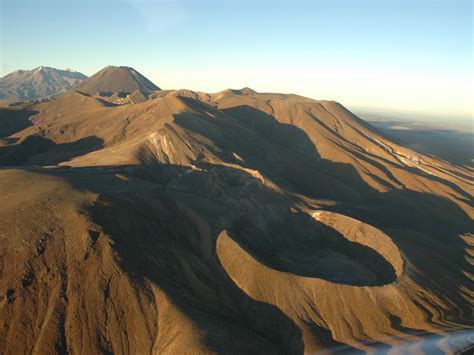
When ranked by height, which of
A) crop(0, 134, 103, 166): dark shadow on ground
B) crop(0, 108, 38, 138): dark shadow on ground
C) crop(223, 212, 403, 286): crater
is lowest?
crop(223, 212, 403, 286): crater

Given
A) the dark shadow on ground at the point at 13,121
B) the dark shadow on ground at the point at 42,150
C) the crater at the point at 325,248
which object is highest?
the dark shadow on ground at the point at 13,121

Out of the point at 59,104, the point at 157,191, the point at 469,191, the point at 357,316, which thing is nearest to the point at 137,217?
the point at 157,191

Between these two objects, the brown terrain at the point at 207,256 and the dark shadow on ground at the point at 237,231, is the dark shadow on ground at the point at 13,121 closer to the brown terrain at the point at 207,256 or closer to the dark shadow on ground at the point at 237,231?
the brown terrain at the point at 207,256

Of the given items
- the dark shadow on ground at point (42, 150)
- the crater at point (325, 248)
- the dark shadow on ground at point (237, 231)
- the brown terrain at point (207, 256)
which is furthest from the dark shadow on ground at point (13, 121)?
the crater at point (325, 248)

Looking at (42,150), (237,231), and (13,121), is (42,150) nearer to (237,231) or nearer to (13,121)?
(13,121)

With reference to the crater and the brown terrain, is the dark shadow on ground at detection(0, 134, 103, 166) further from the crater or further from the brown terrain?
the crater

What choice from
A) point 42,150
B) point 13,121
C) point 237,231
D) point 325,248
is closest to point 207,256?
point 237,231

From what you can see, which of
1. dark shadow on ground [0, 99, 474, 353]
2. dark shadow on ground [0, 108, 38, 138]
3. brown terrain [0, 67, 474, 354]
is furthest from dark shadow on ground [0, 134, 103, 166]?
dark shadow on ground [0, 108, 38, 138]

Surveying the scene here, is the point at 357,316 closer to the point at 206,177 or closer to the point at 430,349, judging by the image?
the point at 430,349

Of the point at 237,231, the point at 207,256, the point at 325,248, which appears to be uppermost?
the point at 237,231
